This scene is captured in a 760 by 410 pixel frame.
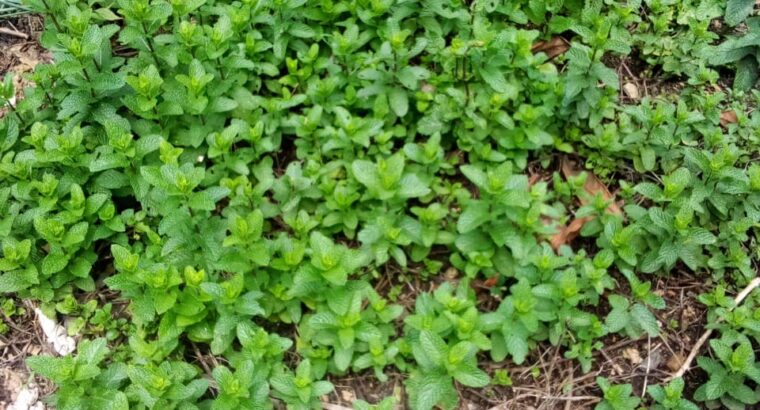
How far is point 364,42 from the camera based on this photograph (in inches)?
150

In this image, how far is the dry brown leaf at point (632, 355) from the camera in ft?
11.0

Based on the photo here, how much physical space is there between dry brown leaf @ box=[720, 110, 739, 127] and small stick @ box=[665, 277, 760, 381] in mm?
918

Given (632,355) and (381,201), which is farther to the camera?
(381,201)

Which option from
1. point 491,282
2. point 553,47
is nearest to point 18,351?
point 491,282

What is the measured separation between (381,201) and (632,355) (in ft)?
4.73

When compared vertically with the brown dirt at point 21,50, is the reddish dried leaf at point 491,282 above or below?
below

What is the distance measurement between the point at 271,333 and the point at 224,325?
0.88ft

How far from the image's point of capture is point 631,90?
4.02 m

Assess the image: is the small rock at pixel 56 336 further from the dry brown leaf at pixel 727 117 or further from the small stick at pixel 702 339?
the dry brown leaf at pixel 727 117

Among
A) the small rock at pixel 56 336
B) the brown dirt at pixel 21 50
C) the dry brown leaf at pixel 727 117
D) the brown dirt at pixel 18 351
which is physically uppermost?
the dry brown leaf at pixel 727 117

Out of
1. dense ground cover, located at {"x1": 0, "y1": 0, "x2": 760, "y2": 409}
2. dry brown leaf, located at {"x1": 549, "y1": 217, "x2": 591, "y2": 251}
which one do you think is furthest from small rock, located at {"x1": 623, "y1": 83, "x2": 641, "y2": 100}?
dry brown leaf, located at {"x1": 549, "y1": 217, "x2": 591, "y2": 251}

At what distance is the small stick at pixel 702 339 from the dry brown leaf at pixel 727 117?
918mm

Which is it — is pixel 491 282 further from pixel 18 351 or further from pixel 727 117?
pixel 18 351

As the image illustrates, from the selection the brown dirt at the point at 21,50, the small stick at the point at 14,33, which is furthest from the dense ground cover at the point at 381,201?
the small stick at the point at 14,33
